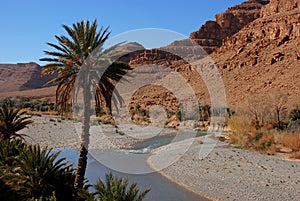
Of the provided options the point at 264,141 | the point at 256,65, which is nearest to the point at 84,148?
the point at 264,141

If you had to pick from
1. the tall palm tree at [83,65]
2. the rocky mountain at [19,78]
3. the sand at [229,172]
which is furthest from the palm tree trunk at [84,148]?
the rocky mountain at [19,78]

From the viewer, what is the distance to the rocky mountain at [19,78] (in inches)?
6521

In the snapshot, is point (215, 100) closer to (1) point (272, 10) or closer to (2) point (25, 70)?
(1) point (272, 10)

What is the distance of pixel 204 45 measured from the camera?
144625 mm

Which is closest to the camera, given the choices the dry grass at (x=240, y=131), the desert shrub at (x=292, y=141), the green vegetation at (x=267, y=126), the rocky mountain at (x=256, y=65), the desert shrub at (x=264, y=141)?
the desert shrub at (x=292, y=141)

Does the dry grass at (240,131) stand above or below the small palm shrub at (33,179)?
below

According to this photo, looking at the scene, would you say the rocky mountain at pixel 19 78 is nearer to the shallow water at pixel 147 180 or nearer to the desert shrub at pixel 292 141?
the shallow water at pixel 147 180

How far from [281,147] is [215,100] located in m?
36.4

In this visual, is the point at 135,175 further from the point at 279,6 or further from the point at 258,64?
the point at 279,6

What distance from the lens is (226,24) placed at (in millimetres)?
157500

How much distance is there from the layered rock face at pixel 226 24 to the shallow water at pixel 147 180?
428 ft

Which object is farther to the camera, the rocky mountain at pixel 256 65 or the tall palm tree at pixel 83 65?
the rocky mountain at pixel 256 65

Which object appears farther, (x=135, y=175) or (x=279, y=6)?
(x=279, y=6)

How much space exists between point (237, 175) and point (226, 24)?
150200 mm
